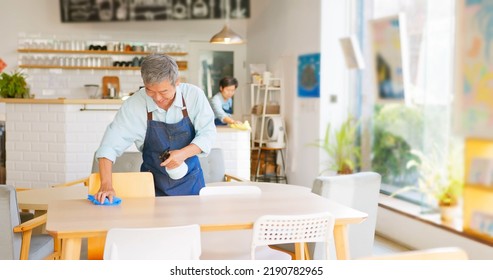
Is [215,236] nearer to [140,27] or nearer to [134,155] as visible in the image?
[134,155]

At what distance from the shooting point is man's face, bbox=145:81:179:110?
3092 millimetres

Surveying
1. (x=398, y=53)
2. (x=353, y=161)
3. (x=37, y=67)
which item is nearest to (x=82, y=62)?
(x=37, y=67)

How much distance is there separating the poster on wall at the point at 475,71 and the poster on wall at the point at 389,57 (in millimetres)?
1045

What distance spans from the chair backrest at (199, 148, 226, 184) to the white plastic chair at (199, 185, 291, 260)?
1.96m

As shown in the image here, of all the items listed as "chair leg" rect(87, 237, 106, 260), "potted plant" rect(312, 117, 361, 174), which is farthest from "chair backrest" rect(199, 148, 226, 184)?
"chair leg" rect(87, 237, 106, 260)

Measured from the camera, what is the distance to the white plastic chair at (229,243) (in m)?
3.15

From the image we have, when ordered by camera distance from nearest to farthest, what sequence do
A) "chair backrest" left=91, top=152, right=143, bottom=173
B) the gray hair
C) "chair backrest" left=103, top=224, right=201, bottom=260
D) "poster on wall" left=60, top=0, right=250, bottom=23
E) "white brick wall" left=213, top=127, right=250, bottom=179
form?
"chair backrest" left=103, top=224, right=201, bottom=260, the gray hair, "chair backrest" left=91, top=152, right=143, bottom=173, "white brick wall" left=213, top=127, right=250, bottom=179, "poster on wall" left=60, top=0, right=250, bottom=23

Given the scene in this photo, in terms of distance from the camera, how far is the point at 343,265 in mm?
2238

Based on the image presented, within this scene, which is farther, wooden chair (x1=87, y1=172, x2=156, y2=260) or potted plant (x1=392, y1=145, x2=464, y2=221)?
potted plant (x1=392, y1=145, x2=464, y2=221)

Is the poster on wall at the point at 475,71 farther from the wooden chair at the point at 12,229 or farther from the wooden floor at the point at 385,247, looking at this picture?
the wooden chair at the point at 12,229

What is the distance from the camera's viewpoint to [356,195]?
12.0 feet

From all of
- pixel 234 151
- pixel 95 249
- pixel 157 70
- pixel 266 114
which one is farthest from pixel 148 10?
pixel 95 249

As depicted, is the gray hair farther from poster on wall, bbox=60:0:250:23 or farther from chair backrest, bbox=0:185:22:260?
poster on wall, bbox=60:0:250:23

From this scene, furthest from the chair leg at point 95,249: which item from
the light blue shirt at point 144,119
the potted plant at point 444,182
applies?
the potted plant at point 444,182
